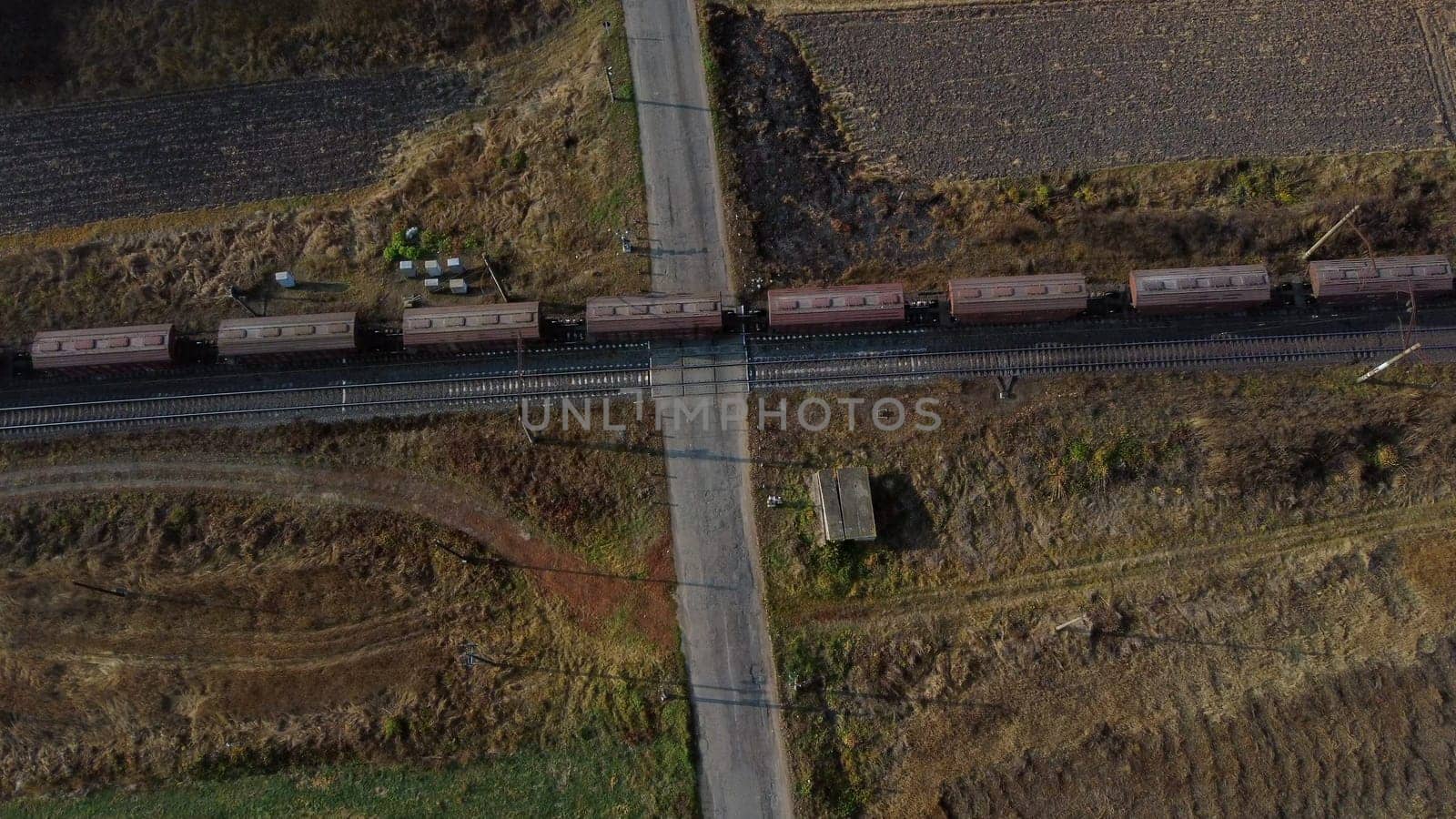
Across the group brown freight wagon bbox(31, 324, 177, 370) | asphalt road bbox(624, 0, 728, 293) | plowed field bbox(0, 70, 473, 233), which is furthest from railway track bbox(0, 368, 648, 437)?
plowed field bbox(0, 70, 473, 233)

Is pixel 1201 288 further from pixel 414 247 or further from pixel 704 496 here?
pixel 414 247

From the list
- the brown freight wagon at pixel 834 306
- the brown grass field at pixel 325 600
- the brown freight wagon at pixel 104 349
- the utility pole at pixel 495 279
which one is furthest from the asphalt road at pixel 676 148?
the brown freight wagon at pixel 104 349

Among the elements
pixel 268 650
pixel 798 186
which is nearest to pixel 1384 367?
pixel 798 186

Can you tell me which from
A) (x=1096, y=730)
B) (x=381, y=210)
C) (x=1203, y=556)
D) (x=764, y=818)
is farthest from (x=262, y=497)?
(x=1203, y=556)

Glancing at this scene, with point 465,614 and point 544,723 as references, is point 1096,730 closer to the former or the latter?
point 544,723

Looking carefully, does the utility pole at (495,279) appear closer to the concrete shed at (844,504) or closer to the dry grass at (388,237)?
the dry grass at (388,237)
